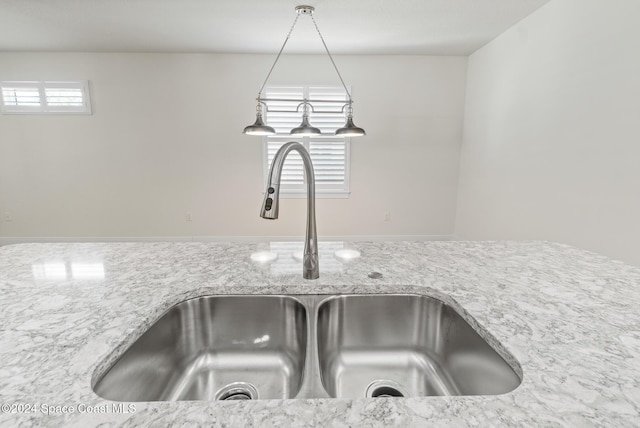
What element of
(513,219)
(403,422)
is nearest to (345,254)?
(403,422)

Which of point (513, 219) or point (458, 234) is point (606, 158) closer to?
point (513, 219)

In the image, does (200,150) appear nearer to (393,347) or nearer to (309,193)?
(309,193)

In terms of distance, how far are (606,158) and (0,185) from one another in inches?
272

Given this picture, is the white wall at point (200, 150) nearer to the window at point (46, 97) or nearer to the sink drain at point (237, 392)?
the window at point (46, 97)

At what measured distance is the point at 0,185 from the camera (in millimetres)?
4215

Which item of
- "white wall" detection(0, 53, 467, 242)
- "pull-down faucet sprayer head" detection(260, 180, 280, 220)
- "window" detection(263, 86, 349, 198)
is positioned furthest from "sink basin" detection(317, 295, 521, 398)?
"white wall" detection(0, 53, 467, 242)

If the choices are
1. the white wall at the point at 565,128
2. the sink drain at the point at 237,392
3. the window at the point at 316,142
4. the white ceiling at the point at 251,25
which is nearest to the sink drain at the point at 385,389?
the sink drain at the point at 237,392

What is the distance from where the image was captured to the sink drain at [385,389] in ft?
2.52

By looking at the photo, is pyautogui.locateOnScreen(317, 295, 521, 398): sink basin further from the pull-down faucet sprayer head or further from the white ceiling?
the white ceiling

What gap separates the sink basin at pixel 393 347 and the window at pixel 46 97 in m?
4.92

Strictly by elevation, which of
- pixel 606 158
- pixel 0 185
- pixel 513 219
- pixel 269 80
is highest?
pixel 269 80

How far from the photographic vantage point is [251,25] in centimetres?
311

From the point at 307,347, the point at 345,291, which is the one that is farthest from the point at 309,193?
the point at 307,347

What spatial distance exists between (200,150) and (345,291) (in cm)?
401
